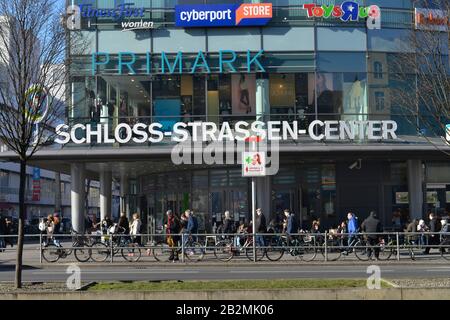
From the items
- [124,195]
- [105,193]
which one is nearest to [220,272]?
[105,193]

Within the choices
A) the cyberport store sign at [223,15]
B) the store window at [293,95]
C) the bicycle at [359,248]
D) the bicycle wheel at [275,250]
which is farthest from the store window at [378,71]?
the bicycle wheel at [275,250]

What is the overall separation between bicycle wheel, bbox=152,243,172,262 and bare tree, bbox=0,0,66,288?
8919 mm

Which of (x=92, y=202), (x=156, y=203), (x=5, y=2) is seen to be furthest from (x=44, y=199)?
(x=5, y=2)

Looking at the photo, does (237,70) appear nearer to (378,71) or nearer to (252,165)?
(378,71)

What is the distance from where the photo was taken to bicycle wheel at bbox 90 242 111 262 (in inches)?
907

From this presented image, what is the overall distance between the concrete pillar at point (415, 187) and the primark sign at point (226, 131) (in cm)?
265

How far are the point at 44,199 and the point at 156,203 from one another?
69.8 metres

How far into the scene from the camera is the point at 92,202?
12500 cm

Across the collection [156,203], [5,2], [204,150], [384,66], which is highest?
[384,66]

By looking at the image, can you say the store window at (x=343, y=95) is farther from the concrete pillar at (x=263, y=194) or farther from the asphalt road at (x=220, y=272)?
the asphalt road at (x=220, y=272)

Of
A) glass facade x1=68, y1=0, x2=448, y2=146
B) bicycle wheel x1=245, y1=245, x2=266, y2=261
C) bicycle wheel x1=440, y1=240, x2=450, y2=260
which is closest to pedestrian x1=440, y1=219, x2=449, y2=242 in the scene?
bicycle wheel x1=440, y1=240, x2=450, y2=260

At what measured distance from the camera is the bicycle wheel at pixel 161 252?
2267 cm
